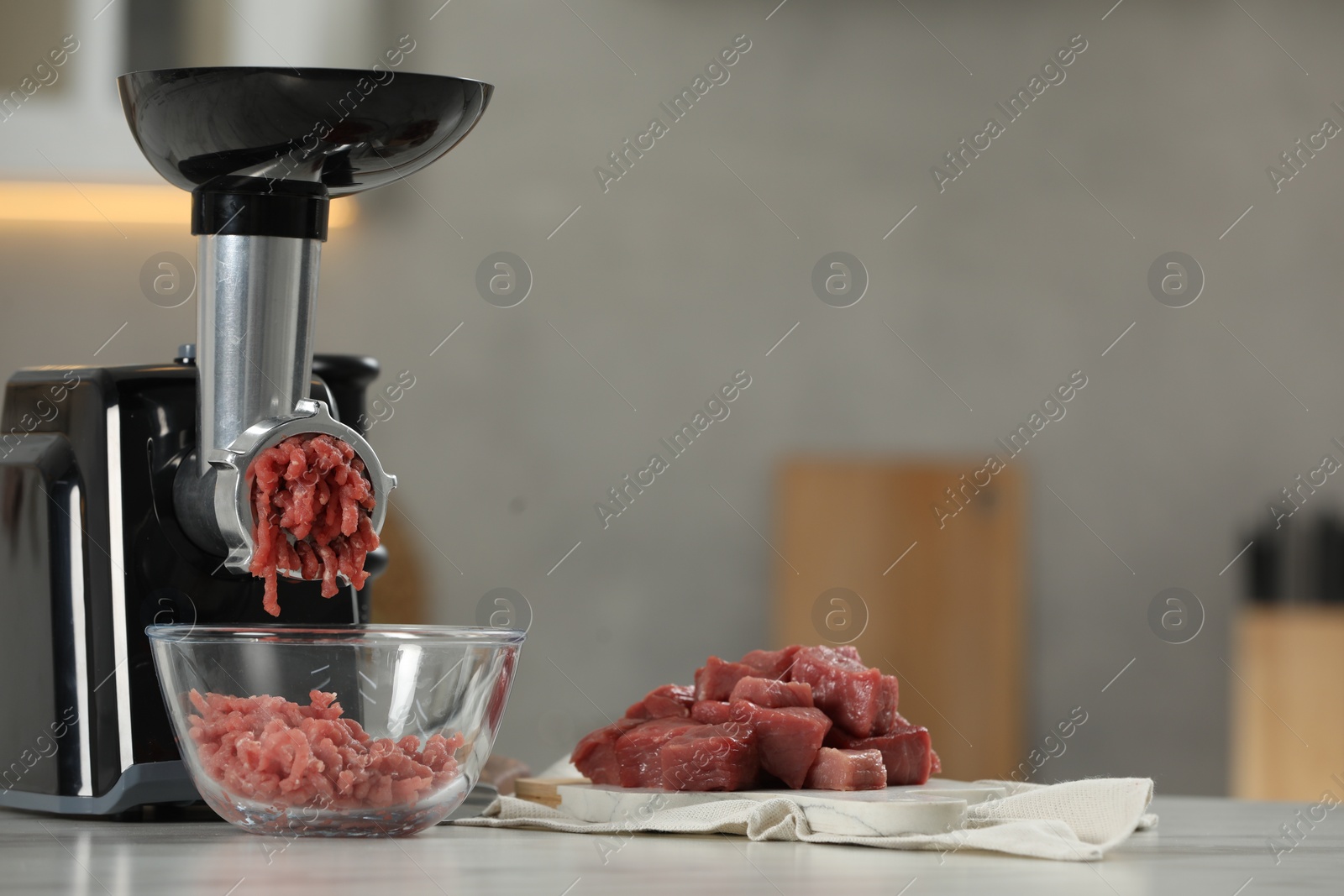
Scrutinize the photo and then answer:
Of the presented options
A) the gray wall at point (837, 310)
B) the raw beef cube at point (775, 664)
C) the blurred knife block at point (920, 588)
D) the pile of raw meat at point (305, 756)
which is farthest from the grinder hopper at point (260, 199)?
the blurred knife block at point (920, 588)

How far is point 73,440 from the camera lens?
3.62ft

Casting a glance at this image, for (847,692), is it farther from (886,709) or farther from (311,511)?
(311,511)

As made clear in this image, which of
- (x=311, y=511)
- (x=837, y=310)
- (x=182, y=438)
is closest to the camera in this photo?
(x=311, y=511)

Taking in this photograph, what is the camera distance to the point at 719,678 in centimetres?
124

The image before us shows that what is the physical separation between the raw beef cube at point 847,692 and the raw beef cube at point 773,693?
0.06 ft

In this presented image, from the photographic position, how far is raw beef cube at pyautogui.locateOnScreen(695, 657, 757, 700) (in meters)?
1.24

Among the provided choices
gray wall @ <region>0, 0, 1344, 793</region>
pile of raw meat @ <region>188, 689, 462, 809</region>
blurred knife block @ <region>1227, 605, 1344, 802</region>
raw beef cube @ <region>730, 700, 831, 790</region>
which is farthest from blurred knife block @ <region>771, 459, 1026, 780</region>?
pile of raw meat @ <region>188, 689, 462, 809</region>

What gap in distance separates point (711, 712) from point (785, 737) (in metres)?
0.07

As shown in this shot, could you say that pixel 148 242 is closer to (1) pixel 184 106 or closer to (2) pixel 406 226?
Result: (2) pixel 406 226

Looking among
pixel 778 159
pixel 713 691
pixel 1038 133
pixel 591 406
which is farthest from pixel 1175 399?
pixel 713 691

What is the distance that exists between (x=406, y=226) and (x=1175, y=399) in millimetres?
2197

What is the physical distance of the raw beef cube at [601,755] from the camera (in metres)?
1.21

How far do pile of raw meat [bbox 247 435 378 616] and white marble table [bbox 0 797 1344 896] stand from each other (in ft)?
0.58

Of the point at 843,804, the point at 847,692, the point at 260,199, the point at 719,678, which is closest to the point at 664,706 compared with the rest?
the point at 719,678
